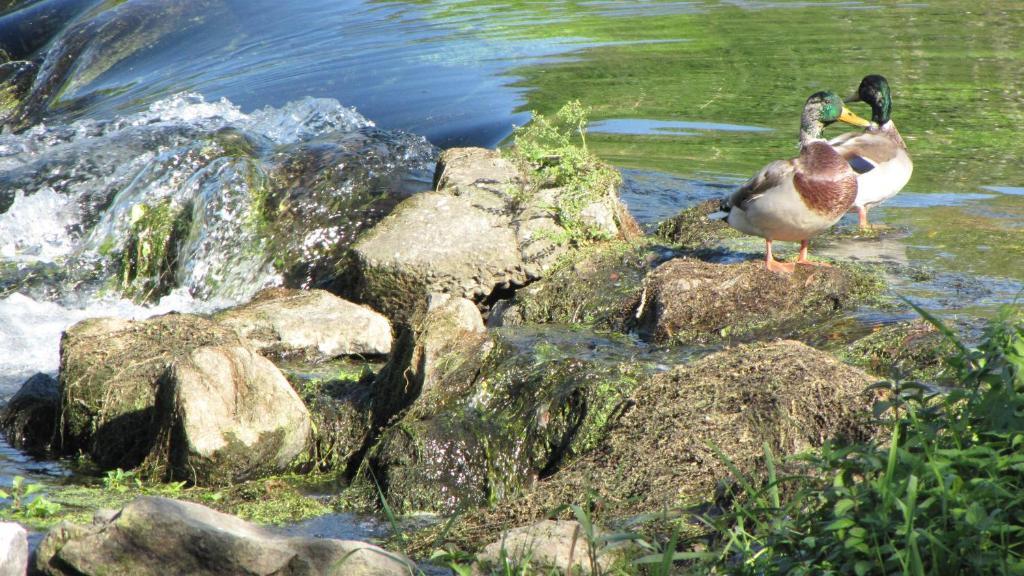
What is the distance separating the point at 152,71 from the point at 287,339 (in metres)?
11.1

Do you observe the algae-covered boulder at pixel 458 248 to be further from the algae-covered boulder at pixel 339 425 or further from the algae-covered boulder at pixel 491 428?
the algae-covered boulder at pixel 491 428

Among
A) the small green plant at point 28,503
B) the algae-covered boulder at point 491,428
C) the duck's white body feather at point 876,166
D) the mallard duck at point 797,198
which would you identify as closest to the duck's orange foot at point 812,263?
the mallard duck at point 797,198

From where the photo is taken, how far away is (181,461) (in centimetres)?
547

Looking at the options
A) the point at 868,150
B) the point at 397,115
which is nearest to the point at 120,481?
the point at 868,150

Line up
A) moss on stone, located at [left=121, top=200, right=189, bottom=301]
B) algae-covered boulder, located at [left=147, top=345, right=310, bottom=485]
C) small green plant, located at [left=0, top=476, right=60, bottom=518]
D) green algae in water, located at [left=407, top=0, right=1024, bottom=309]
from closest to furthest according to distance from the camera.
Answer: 1. small green plant, located at [left=0, top=476, right=60, bottom=518]
2. algae-covered boulder, located at [left=147, top=345, right=310, bottom=485]
3. moss on stone, located at [left=121, top=200, right=189, bottom=301]
4. green algae in water, located at [left=407, top=0, right=1024, bottom=309]

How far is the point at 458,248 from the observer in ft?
25.5

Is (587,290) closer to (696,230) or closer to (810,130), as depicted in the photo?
(696,230)

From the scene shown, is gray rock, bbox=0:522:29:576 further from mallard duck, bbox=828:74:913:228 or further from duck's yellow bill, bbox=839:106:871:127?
duck's yellow bill, bbox=839:106:871:127

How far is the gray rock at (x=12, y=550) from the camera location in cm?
374

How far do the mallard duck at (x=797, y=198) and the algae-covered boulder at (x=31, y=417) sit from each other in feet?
13.2

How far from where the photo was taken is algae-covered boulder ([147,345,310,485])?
215 inches

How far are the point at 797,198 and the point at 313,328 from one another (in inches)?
120

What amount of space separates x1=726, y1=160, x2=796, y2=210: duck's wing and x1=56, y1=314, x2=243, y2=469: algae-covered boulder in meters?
2.99

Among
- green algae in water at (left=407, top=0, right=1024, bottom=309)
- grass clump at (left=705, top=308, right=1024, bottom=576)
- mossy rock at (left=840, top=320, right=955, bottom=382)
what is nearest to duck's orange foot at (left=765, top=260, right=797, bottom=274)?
mossy rock at (left=840, top=320, right=955, bottom=382)
